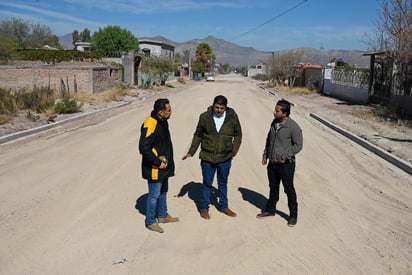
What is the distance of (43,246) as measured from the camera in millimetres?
5152

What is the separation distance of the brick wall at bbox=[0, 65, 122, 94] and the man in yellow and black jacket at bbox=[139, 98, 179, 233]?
22516mm

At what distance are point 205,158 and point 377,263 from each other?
7.80 feet

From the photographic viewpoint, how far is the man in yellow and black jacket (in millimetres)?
5321

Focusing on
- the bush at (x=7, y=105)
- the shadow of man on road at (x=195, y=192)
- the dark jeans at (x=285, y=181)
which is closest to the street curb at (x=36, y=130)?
the bush at (x=7, y=105)

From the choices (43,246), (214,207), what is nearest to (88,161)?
(214,207)

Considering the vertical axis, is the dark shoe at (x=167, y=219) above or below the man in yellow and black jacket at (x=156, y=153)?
below

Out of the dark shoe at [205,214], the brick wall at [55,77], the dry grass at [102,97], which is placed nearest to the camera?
the dark shoe at [205,214]

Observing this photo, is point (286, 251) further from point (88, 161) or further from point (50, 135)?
point (50, 135)

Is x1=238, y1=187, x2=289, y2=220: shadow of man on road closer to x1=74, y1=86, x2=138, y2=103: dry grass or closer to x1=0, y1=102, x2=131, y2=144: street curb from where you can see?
x1=0, y1=102, x2=131, y2=144: street curb

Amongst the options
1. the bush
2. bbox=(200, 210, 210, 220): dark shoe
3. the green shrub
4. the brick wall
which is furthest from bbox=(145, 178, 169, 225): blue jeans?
the brick wall

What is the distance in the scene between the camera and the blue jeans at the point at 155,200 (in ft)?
18.3

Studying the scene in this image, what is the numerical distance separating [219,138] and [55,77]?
24.1 metres

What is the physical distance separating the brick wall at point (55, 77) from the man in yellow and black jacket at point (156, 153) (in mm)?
22516

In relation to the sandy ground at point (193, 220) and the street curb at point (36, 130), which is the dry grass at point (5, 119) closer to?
the street curb at point (36, 130)
